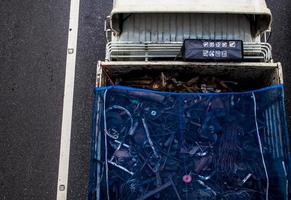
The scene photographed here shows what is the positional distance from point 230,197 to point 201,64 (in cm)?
108

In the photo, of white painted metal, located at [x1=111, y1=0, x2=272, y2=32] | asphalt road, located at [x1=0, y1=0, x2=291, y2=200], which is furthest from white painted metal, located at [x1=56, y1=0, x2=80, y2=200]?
white painted metal, located at [x1=111, y1=0, x2=272, y2=32]

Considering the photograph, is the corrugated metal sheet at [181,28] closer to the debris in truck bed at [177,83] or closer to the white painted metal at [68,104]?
the debris in truck bed at [177,83]

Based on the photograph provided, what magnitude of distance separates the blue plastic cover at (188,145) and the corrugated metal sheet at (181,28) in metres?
0.56

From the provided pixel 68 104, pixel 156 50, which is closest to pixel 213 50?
pixel 156 50

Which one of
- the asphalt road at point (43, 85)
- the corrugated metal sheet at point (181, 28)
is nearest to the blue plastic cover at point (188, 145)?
the corrugated metal sheet at point (181, 28)

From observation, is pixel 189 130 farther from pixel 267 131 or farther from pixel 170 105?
pixel 267 131

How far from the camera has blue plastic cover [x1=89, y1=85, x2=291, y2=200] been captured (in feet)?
9.37

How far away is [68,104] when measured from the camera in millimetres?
3779

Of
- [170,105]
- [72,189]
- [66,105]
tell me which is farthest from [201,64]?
[72,189]

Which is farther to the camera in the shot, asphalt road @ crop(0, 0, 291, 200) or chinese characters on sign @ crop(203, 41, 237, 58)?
asphalt road @ crop(0, 0, 291, 200)

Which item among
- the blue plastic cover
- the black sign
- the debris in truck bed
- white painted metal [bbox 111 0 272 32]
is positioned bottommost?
the blue plastic cover

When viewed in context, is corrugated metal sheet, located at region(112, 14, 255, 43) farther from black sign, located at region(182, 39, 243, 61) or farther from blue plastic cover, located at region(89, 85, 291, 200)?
blue plastic cover, located at region(89, 85, 291, 200)

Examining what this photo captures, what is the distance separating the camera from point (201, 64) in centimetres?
302

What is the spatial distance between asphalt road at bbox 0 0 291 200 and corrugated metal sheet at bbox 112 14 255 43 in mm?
793
